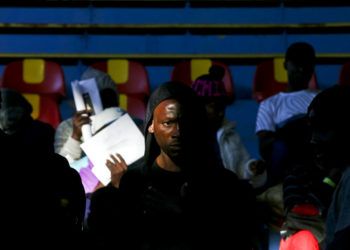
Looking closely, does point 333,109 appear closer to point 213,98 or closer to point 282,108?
point 213,98

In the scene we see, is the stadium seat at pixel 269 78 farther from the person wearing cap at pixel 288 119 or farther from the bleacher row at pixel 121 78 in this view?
the person wearing cap at pixel 288 119

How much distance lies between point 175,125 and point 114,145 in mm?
584

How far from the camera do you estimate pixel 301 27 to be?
571 centimetres

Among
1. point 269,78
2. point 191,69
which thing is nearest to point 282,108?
point 269,78

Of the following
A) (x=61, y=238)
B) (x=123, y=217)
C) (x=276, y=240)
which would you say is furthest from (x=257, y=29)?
(x=61, y=238)

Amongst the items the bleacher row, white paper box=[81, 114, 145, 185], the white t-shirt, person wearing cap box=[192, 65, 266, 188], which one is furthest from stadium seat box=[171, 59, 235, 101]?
white paper box=[81, 114, 145, 185]

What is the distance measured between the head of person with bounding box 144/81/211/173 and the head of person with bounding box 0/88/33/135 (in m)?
1.55

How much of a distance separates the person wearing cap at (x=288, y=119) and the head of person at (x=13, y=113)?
1.15 m

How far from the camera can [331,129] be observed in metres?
2.00

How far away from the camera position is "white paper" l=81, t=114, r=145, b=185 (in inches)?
110

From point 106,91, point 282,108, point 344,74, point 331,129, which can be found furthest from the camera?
point 344,74

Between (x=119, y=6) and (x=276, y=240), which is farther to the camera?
(x=119, y=6)

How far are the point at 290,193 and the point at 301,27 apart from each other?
3.47 meters

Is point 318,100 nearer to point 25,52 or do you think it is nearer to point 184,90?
point 184,90
